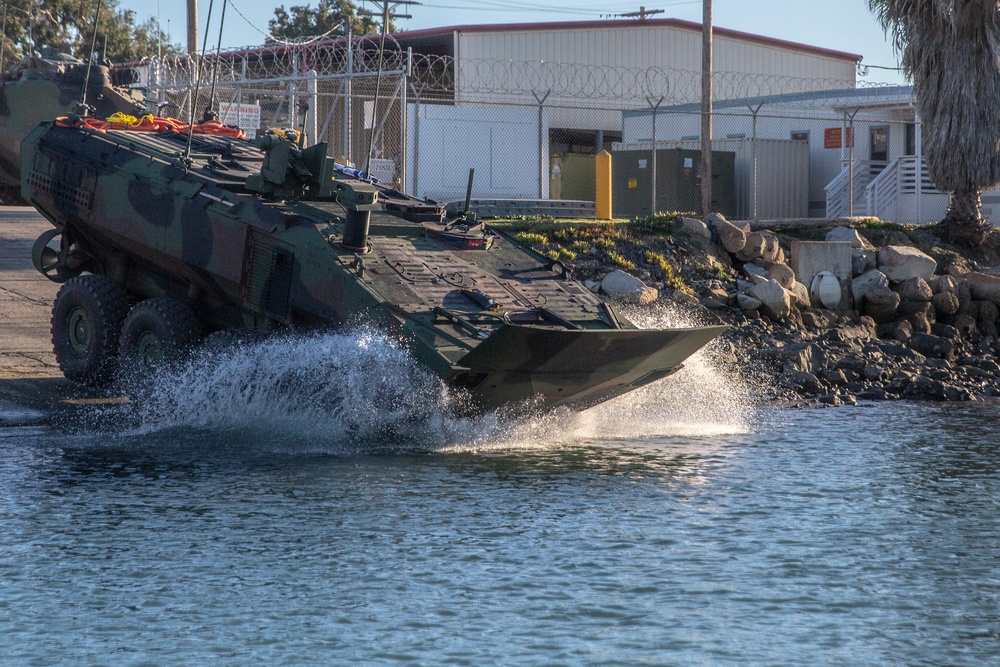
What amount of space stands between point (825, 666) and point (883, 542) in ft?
7.56

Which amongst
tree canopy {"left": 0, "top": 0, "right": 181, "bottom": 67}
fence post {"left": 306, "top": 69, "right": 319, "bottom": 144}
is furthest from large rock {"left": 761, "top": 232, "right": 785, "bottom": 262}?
tree canopy {"left": 0, "top": 0, "right": 181, "bottom": 67}

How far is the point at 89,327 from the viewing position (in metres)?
12.5

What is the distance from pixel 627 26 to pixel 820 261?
16.7m

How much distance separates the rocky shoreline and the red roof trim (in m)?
12.7

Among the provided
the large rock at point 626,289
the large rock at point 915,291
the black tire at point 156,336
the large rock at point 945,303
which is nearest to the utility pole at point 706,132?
the large rock at point 915,291

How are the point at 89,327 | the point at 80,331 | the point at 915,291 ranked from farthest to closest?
the point at 915,291
the point at 80,331
the point at 89,327

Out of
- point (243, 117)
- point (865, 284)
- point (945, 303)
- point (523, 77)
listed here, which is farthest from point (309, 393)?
point (523, 77)

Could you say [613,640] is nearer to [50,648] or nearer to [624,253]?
[50,648]

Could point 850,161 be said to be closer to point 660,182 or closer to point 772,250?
point 660,182

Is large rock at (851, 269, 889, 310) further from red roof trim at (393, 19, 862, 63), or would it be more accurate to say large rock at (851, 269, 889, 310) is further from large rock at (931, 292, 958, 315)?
red roof trim at (393, 19, 862, 63)

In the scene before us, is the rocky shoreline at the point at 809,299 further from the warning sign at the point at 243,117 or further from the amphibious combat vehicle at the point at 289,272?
the warning sign at the point at 243,117

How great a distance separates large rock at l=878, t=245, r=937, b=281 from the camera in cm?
1947

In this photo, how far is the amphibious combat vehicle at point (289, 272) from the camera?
994cm

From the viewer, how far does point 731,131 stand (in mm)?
29016
